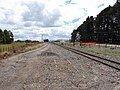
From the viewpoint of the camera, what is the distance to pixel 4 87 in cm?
1032

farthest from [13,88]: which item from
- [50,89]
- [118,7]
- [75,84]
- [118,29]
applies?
[118,29]

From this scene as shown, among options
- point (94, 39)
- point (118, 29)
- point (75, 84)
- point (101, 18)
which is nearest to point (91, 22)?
point (94, 39)

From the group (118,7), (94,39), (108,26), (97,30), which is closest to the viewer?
(118,7)

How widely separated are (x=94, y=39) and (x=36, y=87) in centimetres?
11368

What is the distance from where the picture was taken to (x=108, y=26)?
329 feet

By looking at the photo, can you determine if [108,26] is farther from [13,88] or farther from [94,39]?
[13,88]

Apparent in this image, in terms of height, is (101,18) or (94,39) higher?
(101,18)

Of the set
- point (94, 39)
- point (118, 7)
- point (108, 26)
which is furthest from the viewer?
point (94, 39)

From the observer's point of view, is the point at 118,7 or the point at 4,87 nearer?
the point at 4,87

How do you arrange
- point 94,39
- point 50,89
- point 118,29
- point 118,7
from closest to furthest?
point 50,89, point 118,7, point 118,29, point 94,39

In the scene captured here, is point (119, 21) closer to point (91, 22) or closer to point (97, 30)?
point (97, 30)

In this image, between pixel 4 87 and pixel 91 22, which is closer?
pixel 4 87

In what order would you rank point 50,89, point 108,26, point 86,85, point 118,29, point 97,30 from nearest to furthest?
point 50,89, point 86,85, point 118,29, point 108,26, point 97,30

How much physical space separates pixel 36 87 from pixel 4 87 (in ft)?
4.29
